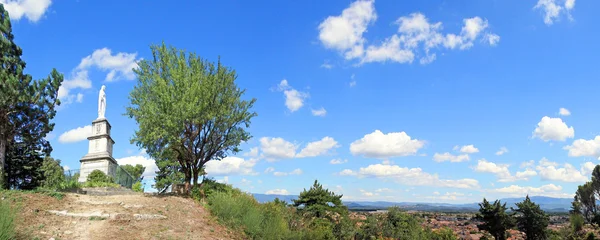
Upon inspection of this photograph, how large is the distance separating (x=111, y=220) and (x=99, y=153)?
47.4 feet

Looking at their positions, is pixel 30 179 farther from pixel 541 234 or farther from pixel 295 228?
pixel 541 234

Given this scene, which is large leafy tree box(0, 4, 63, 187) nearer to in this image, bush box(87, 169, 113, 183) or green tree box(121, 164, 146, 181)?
bush box(87, 169, 113, 183)

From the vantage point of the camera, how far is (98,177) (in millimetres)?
22062

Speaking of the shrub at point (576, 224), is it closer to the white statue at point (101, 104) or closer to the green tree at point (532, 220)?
the green tree at point (532, 220)

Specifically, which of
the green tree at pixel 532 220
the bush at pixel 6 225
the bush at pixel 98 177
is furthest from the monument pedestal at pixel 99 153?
the green tree at pixel 532 220

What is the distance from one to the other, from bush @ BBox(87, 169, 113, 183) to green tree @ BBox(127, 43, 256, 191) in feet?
17.9

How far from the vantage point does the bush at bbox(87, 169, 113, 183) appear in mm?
21886

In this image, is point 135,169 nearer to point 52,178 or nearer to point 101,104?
point 52,178

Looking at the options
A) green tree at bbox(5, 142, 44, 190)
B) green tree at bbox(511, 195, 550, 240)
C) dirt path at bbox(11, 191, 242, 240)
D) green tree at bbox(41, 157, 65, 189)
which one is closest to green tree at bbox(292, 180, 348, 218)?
dirt path at bbox(11, 191, 242, 240)

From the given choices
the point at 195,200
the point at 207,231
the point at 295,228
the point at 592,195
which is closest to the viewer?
the point at 207,231

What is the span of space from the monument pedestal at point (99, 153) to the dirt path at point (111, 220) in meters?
9.78

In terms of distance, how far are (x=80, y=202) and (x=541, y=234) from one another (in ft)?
142

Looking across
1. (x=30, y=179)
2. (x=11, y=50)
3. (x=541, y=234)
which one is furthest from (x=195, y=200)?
(x=541, y=234)

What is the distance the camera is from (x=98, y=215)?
37.7ft
